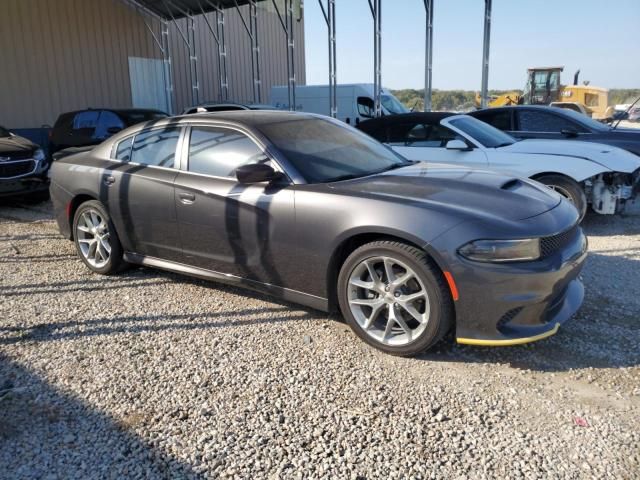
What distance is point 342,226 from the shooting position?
10.9 ft

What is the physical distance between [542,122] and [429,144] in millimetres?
2658

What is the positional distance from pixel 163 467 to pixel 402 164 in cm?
293

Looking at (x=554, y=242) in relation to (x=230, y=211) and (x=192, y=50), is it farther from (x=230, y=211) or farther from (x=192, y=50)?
(x=192, y=50)

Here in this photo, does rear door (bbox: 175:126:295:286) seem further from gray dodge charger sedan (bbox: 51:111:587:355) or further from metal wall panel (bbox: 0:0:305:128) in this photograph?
metal wall panel (bbox: 0:0:305:128)

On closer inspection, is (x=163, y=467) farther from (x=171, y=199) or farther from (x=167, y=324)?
(x=171, y=199)

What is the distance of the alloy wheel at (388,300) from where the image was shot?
10.4ft

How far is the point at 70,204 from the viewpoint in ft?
16.6

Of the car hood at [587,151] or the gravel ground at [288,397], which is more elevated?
the car hood at [587,151]

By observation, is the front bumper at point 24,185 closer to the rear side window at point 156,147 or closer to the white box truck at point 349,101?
the rear side window at point 156,147

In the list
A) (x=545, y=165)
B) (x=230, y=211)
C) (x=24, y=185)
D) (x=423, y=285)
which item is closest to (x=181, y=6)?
(x=24, y=185)

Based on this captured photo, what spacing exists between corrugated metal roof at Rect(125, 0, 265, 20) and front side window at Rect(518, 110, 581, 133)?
33.3ft

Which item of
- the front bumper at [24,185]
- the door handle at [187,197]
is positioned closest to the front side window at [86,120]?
the front bumper at [24,185]

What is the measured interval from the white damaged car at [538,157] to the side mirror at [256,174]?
349cm

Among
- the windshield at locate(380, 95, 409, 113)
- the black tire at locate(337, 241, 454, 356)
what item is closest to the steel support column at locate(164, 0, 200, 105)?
the windshield at locate(380, 95, 409, 113)
